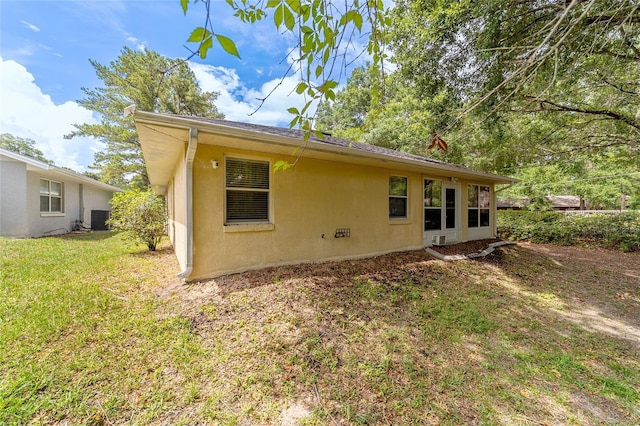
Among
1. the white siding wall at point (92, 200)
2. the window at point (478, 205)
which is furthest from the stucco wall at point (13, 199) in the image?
the window at point (478, 205)

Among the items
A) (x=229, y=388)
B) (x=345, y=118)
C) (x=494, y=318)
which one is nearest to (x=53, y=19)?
(x=229, y=388)

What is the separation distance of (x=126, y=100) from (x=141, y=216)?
51.1ft

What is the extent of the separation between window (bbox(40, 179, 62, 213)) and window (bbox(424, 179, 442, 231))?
619 inches

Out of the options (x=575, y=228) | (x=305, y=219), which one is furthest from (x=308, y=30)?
(x=575, y=228)

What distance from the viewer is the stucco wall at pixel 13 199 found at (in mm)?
9352

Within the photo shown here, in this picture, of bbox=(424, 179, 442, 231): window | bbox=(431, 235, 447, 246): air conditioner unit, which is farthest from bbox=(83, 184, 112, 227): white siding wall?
bbox=(431, 235, 447, 246): air conditioner unit

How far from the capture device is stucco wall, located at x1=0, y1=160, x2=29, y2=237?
9.35m

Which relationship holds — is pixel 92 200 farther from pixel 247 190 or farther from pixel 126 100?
pixel 247 190

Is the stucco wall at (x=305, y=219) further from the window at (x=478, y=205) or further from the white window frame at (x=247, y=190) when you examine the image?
the window at (x=478, y=205)

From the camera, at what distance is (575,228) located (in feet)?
37.2

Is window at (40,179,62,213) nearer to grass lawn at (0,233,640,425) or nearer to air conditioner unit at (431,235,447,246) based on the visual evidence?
grass lawn at (0,233,640,425)

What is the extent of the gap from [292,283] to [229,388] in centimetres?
215

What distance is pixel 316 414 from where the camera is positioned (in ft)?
7.11

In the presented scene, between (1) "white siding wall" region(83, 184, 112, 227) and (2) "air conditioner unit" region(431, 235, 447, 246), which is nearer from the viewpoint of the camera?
(2) "air conditioner unit" region(431, 235, 447, 246)
